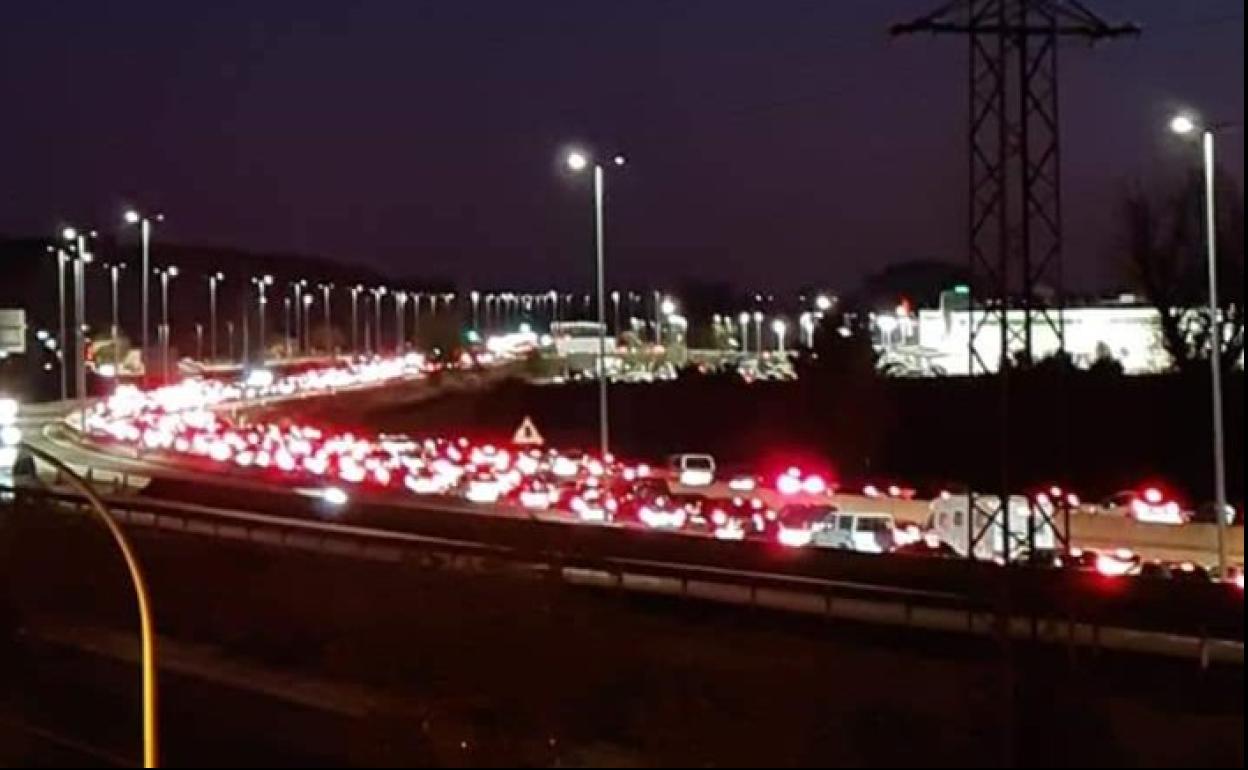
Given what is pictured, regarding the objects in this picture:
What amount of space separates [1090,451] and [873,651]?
178 feet

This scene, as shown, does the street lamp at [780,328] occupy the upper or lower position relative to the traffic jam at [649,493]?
upper

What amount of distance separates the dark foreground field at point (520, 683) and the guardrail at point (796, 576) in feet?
1.72

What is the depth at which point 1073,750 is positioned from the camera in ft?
56.3

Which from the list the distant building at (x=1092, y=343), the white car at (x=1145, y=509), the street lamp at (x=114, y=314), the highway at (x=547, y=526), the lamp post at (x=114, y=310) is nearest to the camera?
the highway at (x=547, y=526)

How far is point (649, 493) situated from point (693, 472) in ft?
48.3

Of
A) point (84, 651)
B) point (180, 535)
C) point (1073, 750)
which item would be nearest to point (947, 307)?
point (180, 535)

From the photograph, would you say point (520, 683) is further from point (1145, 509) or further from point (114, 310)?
point (114, 310)

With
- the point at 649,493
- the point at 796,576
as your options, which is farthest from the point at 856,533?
the point at 796,576

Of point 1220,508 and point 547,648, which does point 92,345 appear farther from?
point 547,648

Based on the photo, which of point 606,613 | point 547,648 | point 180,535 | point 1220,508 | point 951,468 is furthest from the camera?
point 951,468

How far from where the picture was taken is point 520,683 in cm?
2441

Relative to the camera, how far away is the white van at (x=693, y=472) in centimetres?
7088

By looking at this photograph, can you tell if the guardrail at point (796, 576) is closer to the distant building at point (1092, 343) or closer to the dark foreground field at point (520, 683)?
the dark foreground field at point (520, 683)

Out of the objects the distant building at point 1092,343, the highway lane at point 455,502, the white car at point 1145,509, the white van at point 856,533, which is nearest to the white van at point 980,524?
the white van at point 856,533
